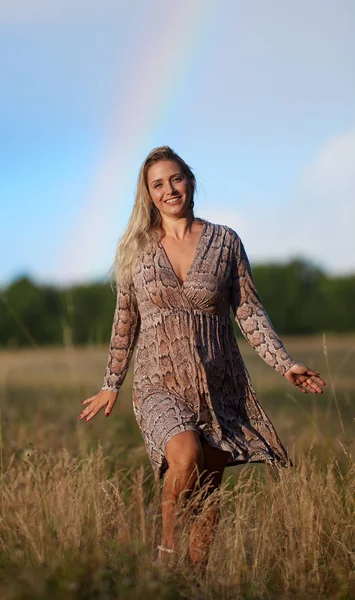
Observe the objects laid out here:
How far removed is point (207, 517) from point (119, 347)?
3.51 feet

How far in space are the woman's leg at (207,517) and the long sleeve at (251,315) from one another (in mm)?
578

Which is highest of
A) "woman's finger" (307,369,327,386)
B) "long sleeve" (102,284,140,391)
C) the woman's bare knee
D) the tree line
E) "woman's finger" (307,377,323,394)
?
"long sleeve" (102,284,140,391)

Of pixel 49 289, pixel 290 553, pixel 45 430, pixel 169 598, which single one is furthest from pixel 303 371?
pixel 49 289

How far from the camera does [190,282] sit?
15.1ft

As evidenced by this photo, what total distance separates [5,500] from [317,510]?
1.68m

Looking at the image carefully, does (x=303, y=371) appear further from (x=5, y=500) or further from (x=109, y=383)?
(x=5, y=500)

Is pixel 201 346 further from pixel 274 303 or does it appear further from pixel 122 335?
pixel 274 303

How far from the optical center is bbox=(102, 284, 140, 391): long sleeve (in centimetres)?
484

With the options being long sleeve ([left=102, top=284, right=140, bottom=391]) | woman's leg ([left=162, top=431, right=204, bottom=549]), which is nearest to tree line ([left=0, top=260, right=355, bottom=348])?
long sleeve ([left=102, top=284, right=140, bottom=391])

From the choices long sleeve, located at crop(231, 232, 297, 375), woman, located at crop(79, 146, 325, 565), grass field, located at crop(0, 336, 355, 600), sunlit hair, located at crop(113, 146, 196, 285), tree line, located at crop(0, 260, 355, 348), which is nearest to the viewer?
grass field, located at crop(0, 336, 355, 600)

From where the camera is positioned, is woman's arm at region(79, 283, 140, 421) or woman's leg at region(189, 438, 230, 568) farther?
woman's arm at region(79, 283, 140, 421)

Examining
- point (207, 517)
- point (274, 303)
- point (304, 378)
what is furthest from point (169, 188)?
point (274, 303)

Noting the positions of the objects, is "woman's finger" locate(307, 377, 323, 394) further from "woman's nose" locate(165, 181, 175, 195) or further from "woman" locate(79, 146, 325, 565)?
"woman's nose" locate(165, 181, 175, 195)

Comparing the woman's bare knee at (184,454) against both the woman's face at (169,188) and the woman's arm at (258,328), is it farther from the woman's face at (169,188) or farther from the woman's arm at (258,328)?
the woman's face at (169,188)
